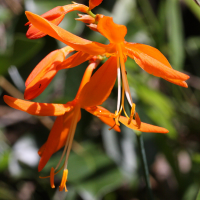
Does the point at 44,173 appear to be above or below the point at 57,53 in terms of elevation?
below

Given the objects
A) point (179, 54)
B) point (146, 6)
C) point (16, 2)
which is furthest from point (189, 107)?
point (16, 2)

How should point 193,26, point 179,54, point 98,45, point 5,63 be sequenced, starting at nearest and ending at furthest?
point 98,45 → point 5,63 → point 179,54 → point 193,26

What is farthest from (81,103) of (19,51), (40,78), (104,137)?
(104,137)

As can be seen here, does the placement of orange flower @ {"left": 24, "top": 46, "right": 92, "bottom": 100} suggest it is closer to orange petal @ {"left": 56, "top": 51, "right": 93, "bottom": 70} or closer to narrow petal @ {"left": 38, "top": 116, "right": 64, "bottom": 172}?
orange petal @ {"left": 56, "top": 51, "right": 93, "bottom": 70}

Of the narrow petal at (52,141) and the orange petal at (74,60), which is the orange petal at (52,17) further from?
the narrow petal at (52,141)

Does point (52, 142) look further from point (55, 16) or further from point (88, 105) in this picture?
point (55, 16)

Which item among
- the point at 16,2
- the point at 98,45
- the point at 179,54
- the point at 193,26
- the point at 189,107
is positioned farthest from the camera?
the point at 193,26

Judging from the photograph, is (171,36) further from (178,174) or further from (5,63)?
(5,63)

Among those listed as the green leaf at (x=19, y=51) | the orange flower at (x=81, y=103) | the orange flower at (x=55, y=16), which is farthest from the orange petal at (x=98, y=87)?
the green leaf at (x=19, y=51)
